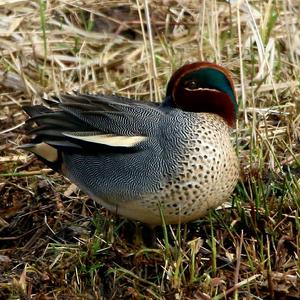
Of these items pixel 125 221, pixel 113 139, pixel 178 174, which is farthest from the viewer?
pixel 125 221

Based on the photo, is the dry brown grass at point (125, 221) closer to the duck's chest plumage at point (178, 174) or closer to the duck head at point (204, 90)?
the duck's chest plumage at point (178, 174)

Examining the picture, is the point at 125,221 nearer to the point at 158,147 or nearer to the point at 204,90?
the point at 158,147

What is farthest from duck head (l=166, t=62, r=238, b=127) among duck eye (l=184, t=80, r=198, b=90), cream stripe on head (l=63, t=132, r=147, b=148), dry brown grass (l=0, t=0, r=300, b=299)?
dry brown grass (l=0, t=0, r=300, b=299)

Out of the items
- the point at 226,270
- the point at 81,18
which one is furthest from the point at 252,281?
the point at 81,18

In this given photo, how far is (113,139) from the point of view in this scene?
11.1 feet

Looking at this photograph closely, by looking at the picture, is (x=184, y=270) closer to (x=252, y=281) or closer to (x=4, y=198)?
(x=252, y=281)

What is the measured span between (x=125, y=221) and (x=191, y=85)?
1.92ft

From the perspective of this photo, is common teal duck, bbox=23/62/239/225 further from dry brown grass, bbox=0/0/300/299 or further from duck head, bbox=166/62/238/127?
dry brown grass, bbox=0/0/300/299

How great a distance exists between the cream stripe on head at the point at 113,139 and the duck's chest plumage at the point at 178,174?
1.6 inches

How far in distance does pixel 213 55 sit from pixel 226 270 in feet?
5.64

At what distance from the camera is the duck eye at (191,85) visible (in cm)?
338

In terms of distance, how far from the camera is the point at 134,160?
131 inches

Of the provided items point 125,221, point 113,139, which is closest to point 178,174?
point 113,139

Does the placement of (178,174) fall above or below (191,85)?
below
